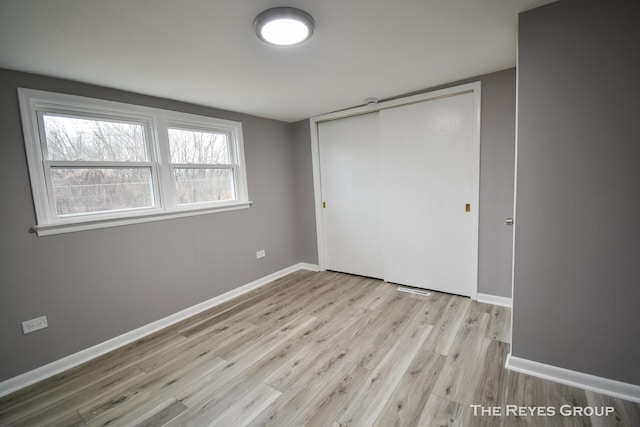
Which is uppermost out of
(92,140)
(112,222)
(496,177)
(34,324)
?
(92,140)

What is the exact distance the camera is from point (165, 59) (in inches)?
77.7

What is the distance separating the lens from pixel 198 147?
3207mm

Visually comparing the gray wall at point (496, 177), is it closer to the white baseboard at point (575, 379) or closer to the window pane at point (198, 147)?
the white baseboard at point (575, 379)

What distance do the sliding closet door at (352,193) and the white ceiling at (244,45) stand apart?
3.18ft

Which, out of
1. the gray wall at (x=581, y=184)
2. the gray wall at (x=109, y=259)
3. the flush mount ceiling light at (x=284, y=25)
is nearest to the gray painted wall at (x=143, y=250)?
the gray wall at (x=109, y=259)

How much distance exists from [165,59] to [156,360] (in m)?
2.37

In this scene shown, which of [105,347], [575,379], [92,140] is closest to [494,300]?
[575,379]

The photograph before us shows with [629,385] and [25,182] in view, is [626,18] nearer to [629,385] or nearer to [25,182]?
[629,385]

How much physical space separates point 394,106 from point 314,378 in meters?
2.92

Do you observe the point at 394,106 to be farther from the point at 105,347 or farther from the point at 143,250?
the point at 105,347

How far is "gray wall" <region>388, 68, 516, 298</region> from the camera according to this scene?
103 inches

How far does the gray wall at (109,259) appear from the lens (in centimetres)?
200

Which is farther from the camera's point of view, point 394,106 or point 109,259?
point 394,106

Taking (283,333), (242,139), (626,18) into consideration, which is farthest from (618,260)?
(242,139)
